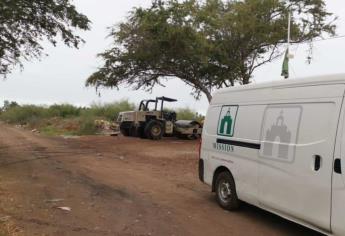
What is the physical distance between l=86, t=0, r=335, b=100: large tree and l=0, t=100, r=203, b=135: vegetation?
10431 mm

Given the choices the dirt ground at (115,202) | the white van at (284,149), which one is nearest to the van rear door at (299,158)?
the white van at (284,149)

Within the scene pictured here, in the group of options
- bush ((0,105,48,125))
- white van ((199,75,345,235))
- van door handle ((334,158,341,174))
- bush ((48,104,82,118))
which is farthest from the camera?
bush ((0,105,48,125))

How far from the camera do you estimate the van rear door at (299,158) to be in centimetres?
689

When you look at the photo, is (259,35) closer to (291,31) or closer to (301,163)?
(291,31)

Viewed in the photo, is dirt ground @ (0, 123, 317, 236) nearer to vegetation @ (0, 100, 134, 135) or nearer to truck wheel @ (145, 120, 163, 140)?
truck wheel @ (145, 120, 163, 140)

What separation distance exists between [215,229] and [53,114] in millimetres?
59963

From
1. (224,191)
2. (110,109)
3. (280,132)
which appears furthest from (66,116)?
(280,132)

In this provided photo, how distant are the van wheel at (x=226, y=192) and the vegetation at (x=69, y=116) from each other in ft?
95.7

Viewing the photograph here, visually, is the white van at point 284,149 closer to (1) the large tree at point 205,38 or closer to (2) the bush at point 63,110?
(1) the large tree at point 205,38

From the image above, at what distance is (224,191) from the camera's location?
1001 centimetres

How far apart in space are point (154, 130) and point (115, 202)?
19.6m

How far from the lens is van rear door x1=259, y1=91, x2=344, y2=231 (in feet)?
22.6

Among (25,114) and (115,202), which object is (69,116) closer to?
(25,114)

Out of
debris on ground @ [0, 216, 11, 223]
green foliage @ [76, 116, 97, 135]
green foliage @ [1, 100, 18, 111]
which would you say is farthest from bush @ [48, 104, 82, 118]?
debris on ground @ [0, 216, 11, 223]
